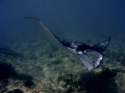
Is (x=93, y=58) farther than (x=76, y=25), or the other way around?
(x=76, y=25)

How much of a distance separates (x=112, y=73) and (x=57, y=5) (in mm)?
165345

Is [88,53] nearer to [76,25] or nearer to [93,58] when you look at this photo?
[93,58]

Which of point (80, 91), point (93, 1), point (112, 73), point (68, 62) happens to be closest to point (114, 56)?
point (68, 62)

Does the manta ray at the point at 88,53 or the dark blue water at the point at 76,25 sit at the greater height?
the dark blue water at the point at 76,25

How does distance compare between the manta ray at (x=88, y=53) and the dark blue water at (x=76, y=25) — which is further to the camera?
the dark blue water at (x=76, y=25)

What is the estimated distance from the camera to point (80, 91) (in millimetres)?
6832

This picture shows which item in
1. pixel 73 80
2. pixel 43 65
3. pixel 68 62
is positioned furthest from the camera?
pixel 43 65

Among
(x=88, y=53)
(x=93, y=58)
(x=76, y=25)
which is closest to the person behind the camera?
(x=88, y=53)

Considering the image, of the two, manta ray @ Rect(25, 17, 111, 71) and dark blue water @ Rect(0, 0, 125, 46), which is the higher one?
dark blue water @ Rect(0, 0, 125, 46)

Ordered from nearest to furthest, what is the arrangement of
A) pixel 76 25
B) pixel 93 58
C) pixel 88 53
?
pixel 88 53 < pixel 93 58 < pixel 76 25

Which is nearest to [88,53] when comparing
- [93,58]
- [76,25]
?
Answer: [93,58]

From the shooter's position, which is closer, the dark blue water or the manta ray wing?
the manta ray wing

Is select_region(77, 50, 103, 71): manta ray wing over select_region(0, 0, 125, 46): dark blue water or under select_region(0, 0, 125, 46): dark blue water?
under

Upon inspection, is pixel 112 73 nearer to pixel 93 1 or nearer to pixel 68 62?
pixel 68 62
